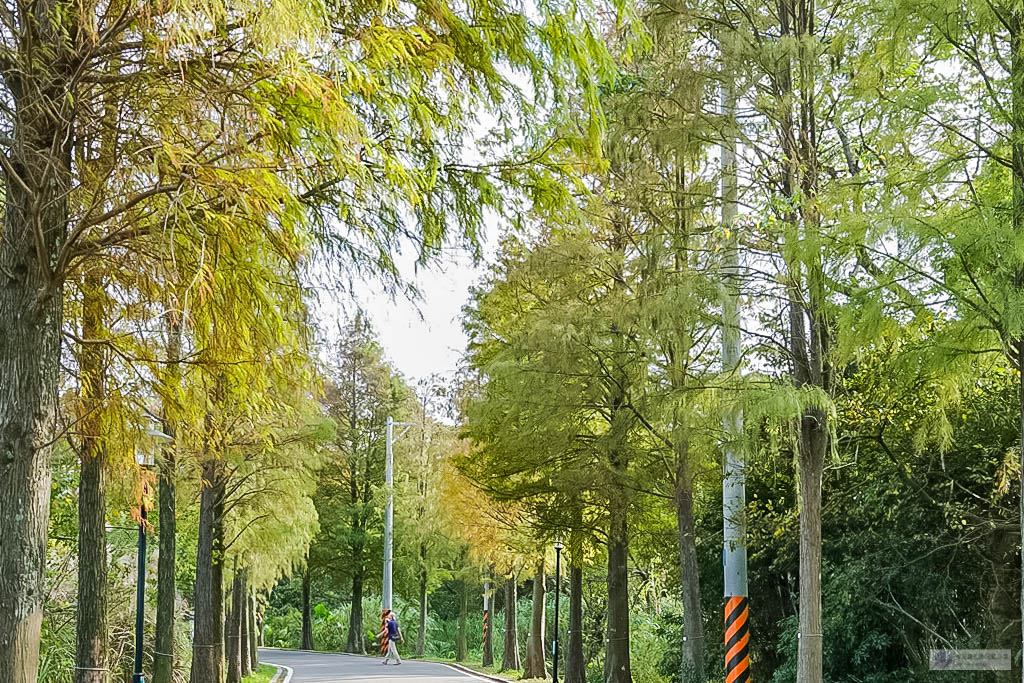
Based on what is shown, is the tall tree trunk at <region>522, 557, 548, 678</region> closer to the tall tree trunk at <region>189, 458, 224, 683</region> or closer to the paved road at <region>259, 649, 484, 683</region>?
the paved road at <region>259, 649, 484, 683</region>

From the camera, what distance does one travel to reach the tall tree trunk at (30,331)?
576 cm

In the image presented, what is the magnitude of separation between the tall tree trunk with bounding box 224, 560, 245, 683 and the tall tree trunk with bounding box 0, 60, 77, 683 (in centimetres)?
1721

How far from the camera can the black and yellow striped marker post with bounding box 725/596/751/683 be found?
39.9 ft

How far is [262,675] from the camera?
90.8 feet

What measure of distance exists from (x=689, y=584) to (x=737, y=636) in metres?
3.43

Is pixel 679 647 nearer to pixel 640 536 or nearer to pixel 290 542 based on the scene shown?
pixel 640 536

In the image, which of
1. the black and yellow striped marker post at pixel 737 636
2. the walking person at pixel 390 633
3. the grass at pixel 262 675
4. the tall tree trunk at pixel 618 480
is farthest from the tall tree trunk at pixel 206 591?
the walking person at pixel 390 633

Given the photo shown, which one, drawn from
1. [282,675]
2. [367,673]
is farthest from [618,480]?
[282,675]

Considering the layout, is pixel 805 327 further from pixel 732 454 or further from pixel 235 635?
pixel 235 635

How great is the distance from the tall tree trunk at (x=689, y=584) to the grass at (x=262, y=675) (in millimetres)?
12996

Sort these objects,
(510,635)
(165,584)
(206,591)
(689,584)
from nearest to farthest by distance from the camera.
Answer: (689,584), (165,584), (206,591), (510,635)

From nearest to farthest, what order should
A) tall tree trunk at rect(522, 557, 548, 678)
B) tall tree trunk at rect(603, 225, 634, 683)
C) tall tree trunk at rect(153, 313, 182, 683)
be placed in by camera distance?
tall tree trunk at rect(153, 313, 182, 683)
tall tree trunk at rect(603, 225, 634, 683)
tall tree trunk at rect(522, 557, 548, 678)

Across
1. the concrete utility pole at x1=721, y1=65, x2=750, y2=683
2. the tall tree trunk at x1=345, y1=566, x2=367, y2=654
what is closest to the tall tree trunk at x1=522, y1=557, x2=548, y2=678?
the concrete utility pole at x1=721, y1=65, x2=750, y2=683

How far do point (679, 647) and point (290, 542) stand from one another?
9.05 metres
